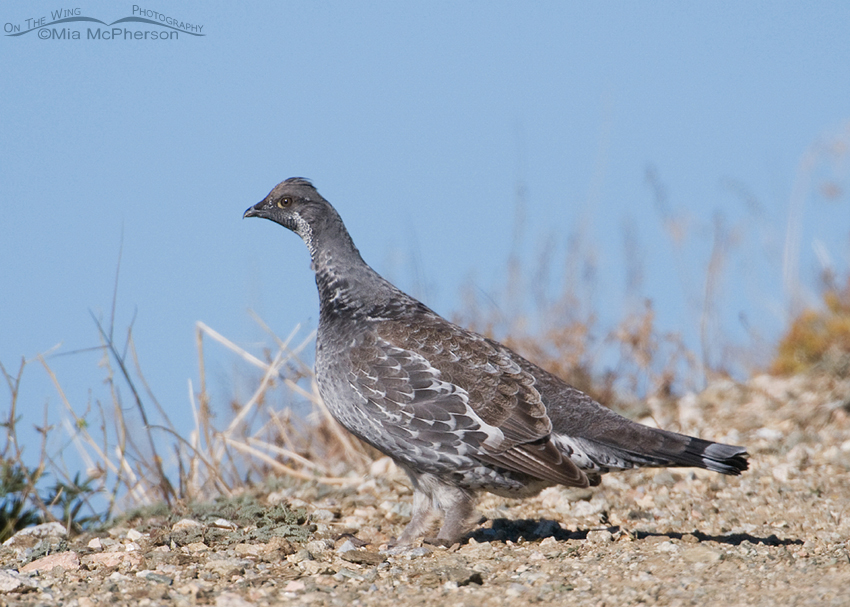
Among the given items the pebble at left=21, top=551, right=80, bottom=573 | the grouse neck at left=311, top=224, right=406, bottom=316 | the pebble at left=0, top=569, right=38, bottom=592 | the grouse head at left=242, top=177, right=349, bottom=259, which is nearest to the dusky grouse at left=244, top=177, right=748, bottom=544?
the grouse neck at left=311, top=224, right=406, bottom=316

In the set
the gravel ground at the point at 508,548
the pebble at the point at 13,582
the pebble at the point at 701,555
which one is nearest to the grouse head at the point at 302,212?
the gravel ground at the point at 508,548

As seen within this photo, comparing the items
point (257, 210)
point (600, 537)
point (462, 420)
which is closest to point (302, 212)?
point (257, 210)

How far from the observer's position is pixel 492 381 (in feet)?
19.1

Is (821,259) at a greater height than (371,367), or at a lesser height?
greater

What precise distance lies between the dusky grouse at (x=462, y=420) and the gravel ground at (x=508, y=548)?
0.40 m

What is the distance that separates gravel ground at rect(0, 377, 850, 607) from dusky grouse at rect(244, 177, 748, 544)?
1.32ft

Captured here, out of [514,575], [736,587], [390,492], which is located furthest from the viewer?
[390,492]

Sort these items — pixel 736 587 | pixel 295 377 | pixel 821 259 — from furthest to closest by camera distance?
pixel 821 259
pixel 295 377
pixel 736 587

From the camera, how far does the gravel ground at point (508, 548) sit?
4.46 meters

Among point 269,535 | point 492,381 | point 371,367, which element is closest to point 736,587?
point 492,381

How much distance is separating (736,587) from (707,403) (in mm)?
5623

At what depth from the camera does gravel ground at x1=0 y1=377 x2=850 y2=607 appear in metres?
4.46

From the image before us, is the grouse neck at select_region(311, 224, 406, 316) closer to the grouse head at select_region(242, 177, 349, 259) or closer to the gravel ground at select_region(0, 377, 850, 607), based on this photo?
the grouse head at select_region(242, 177, 349, 259)

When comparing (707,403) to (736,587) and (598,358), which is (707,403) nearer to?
(598,358)
